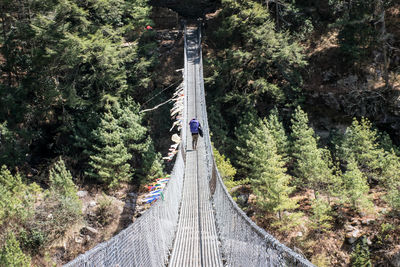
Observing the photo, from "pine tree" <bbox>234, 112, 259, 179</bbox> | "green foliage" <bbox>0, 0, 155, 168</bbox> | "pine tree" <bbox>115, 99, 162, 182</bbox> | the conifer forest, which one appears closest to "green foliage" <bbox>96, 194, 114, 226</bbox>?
the conifer forest

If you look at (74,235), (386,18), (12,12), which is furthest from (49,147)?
(386,18)

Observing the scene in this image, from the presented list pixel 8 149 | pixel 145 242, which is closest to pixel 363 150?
pixel 145 242

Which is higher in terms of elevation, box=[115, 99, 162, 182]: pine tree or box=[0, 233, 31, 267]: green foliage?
box=[115, 99, 162, 182]: pine tree

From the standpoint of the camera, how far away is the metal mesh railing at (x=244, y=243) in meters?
2.65

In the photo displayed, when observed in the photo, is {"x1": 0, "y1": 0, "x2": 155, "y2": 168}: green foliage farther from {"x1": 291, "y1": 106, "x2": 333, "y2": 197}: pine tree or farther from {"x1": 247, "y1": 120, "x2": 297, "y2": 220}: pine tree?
{"x1": 291, "y1": 106, "x2": 333, "y2": 197}: pine tree

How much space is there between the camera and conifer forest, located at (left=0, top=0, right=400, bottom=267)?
10.5 m

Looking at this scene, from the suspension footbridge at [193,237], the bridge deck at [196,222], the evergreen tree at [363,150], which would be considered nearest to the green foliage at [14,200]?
the bridge deck at [196,222]

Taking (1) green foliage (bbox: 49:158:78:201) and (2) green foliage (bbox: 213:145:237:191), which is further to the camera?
(2) green foliage (bbox: 213:145:237:191)

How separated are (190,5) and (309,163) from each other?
493 inches

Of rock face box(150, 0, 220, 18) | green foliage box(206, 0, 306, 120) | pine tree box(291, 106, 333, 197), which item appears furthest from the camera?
rock face box(150, 0, 220, 18)

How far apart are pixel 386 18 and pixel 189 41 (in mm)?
9957

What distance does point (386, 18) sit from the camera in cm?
1472

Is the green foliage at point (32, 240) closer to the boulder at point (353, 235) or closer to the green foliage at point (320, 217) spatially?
the green foliage at point (320, 217)

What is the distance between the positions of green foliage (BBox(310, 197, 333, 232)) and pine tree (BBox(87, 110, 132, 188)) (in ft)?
23.8
